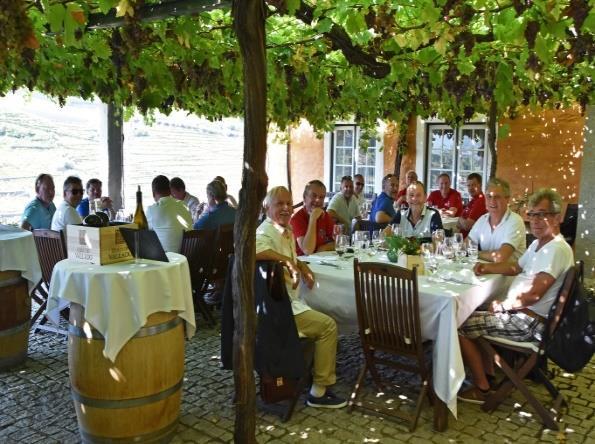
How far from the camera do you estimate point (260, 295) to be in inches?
137

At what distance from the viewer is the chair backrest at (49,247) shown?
15.8 feet

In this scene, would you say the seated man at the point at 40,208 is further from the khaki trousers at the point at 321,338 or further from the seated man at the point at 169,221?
the khaki trousers at the point at 321,338

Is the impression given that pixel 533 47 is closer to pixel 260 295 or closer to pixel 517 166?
pixel 260 295

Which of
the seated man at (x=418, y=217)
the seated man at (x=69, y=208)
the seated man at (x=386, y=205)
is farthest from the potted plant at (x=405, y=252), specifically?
the seated man at (x=69, y=208)

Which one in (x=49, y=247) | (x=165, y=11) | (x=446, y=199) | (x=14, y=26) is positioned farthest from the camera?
Result: (x=446, y=199)

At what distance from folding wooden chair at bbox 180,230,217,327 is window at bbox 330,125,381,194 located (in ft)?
23.4

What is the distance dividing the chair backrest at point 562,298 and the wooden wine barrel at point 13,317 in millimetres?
3788

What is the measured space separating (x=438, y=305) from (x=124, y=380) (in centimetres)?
191

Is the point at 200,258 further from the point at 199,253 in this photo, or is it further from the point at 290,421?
the point at 290,421

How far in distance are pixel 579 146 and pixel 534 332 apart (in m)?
6.98

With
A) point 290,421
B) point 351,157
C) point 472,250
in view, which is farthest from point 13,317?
point 351,157

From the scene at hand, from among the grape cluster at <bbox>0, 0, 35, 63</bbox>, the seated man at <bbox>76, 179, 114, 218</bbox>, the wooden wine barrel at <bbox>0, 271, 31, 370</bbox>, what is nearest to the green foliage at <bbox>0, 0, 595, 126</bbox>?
the grape cluster at <bbox>0, 0, 35, 63</bbox>

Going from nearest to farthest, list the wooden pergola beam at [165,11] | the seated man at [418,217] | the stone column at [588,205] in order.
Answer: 1. the wooden pergola beam at [165,11]
2. the seated man at [418,217]
3. the stone column at [588,205]

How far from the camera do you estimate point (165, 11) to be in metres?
3.93
